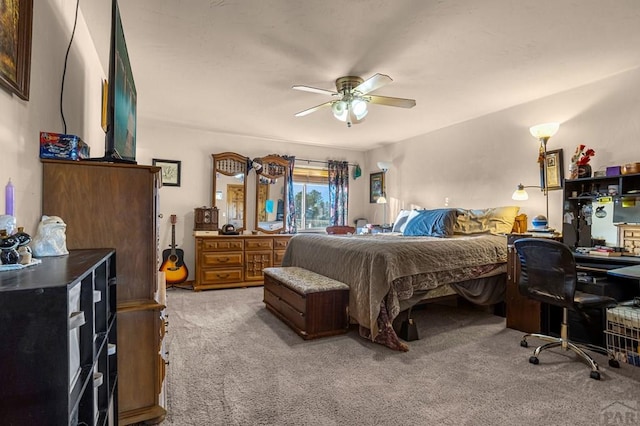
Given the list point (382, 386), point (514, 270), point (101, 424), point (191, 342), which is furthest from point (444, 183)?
point (101, 424)

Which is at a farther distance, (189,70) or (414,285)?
(189,70)

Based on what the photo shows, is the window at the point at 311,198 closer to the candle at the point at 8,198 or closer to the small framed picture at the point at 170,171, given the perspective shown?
the small framed picture at the point at 170,171

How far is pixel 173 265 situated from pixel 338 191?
3106mm

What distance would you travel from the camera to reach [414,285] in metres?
2.81

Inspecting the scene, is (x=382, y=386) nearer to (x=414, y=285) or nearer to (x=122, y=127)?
(x=414, y=285)

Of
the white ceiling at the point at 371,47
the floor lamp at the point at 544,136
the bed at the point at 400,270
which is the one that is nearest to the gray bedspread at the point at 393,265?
the bed at the point at 400,270

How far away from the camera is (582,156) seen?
3156 mm

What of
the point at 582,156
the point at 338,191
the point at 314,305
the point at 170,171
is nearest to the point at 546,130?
the point at 582,156

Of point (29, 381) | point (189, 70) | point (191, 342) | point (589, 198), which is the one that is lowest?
point (191, 342)

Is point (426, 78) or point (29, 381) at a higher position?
point (426, 78)

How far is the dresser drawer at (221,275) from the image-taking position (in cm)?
471

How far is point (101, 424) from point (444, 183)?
4.71 metres

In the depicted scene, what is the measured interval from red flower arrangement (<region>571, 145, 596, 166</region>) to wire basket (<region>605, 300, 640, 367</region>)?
132 centimetres

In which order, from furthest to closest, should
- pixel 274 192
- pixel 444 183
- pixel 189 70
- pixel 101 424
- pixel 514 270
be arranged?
pixel 274 192 → pixel 444 183 → pixel 514 270 → pixel 189 70 → pixel 101 424
